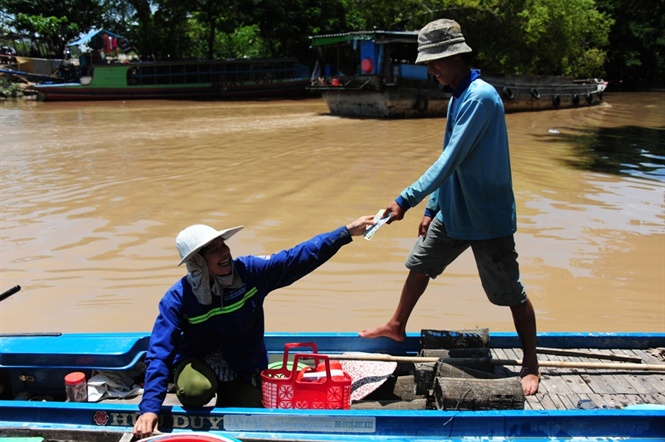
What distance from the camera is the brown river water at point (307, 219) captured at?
225 inches

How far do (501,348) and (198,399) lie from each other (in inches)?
77.4

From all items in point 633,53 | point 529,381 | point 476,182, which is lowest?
point 529,381

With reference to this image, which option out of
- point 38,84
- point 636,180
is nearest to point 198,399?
point 636,180

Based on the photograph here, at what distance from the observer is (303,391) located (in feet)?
10.5

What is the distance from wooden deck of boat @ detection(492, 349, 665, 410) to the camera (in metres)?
3.36

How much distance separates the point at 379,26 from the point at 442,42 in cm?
2698

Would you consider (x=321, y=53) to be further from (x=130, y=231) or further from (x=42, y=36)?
(x=42, y=36)

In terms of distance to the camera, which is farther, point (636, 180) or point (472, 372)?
point (636, 180)

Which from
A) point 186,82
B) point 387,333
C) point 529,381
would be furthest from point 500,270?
point 186,82

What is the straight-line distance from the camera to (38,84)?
26250 millimetres

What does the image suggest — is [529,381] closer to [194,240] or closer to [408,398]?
[408,398]

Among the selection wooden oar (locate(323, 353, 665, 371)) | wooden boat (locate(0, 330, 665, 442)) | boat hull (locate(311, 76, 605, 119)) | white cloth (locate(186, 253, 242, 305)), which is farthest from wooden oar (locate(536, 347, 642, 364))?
boat hull (locate(311, 76, 605, 119))

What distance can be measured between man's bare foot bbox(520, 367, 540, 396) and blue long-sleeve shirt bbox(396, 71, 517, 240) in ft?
2.64

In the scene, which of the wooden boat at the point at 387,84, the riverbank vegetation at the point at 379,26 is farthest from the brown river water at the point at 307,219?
the riverbank vegetation at the point at 379,26
